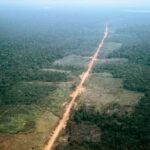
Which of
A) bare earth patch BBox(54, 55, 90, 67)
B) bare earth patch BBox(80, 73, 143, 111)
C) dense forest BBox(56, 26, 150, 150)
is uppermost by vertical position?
dense forest BBox(56, 26, 150, 150)

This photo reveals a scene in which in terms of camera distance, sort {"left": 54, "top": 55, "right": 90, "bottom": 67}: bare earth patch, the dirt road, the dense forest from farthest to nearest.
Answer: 1. {"left": 54, "top": 55, "right": 90, "bottom": 67}: bare earth patch
2. the dirt road
3. the dense forest

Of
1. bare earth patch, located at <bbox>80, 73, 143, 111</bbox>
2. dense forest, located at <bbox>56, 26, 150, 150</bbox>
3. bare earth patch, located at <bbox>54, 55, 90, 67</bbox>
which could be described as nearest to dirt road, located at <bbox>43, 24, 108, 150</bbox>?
dense forest, located at <bbox>56, 26, 150, 150</bbox>

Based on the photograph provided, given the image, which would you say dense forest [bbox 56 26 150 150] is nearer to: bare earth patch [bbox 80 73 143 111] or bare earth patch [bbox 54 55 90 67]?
bare earth patch [bbox 80 73 143 111]

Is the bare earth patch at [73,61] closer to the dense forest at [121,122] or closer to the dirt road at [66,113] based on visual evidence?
the dirt road at [66,113]

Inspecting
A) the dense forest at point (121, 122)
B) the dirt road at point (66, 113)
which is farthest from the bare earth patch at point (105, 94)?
the dense forest at point (121, 122)

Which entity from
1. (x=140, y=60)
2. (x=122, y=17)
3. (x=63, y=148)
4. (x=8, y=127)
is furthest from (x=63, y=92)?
(x=122, y=17)

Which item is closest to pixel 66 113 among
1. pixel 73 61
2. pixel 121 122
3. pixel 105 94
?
pixel 121 122

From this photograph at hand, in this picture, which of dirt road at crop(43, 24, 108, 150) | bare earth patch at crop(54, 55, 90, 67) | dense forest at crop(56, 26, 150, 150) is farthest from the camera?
bare earth patch at crop(54, 55, 90, 67)

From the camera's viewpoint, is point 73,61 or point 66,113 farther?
point 73,61

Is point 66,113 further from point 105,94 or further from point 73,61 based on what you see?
point 73,61

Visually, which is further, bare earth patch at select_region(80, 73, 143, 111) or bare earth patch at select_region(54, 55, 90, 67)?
bare earth patch at select_region(54, 55, 90, 67)

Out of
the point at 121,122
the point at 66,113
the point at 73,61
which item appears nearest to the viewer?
the point at 121,122

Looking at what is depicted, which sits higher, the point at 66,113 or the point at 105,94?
the point at 66,113
